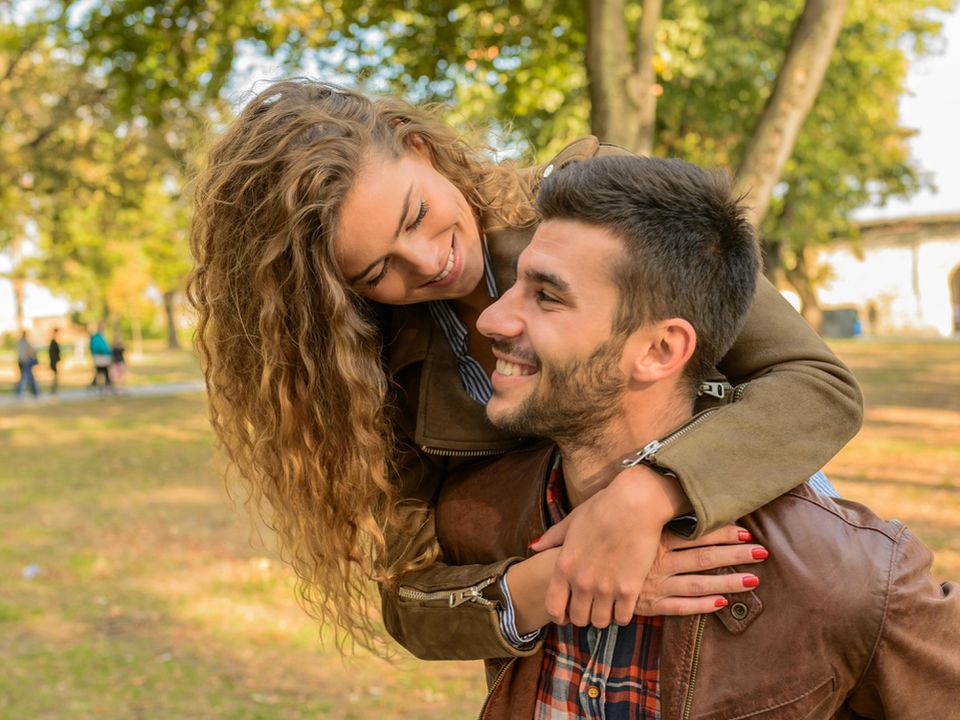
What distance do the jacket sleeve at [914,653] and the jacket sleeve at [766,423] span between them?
0.90 ft

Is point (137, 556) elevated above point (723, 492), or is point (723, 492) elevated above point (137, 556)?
point (723, 492)

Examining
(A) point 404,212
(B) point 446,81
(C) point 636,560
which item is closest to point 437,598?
(C) point 636,560

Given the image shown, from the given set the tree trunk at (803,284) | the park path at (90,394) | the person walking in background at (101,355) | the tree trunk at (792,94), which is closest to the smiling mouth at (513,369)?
the tree trunk at (792,94)

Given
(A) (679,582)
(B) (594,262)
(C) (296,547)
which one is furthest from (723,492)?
(C) (296,547)

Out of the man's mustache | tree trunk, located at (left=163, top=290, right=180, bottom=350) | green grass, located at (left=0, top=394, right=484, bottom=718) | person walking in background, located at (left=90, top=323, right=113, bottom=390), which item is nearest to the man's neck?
the man's mustache

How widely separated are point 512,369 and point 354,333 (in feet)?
2.13

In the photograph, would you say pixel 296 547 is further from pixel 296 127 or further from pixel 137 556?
pixel 137 556

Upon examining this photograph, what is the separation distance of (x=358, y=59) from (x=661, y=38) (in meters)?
3.76

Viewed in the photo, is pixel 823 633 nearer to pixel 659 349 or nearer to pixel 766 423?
pixel 766 423

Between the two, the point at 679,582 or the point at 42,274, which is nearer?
the point at 679,582

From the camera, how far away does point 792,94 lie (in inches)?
277

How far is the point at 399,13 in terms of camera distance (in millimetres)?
10398

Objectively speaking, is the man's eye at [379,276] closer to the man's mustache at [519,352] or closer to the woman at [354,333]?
the woman at [354,333]

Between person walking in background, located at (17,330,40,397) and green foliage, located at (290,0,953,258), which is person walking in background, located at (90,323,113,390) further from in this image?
green foliage, located at (290,0,953,258)
